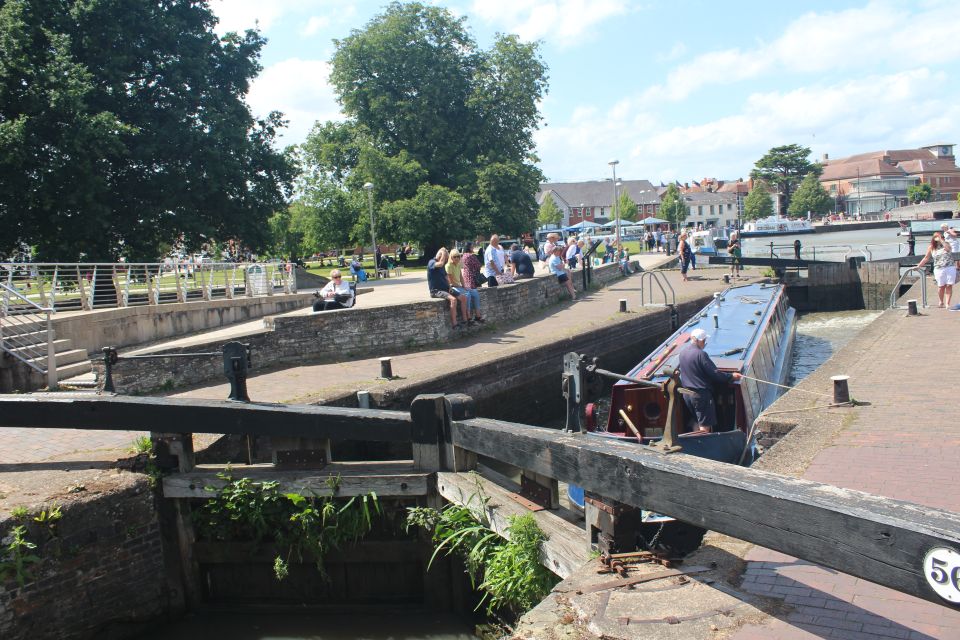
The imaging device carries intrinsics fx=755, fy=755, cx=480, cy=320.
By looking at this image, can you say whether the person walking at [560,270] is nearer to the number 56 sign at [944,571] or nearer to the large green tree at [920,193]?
the number 56 sign at [944,571]

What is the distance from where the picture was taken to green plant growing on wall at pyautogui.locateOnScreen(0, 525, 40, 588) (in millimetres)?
6020

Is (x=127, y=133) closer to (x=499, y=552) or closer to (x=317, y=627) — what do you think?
(x=317, y=627)

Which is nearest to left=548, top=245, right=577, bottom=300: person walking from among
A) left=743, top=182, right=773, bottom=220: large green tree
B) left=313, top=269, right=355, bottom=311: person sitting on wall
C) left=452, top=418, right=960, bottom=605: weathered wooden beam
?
left=313, top=269, right=355, bottom=311: person sitting on wall

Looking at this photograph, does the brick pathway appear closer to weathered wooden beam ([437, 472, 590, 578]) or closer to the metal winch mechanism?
the metal winch mechanism

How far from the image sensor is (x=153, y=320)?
16438 millimetres

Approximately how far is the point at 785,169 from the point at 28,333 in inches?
4926

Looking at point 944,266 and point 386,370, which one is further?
point 944,266

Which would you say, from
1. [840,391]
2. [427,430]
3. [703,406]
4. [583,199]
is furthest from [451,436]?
[583,199]

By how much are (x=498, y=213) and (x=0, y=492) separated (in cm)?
3463

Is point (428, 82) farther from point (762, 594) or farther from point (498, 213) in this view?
point (762, 594)

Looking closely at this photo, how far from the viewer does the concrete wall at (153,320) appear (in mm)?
14352

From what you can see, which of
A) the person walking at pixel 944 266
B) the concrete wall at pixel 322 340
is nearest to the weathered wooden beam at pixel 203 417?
the concrete wall at pixel 322 340

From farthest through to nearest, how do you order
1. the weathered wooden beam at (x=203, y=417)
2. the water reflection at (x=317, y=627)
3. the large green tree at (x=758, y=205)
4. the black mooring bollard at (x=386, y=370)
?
the large green tree at (x=758, y=205) < the black mooring bollard at (x=386, y=370) < the water reflection at (x=317, y=627) < the weathered wooden beam at (x=203, y=417)

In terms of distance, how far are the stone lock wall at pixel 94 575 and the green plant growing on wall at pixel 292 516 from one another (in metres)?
0.59
